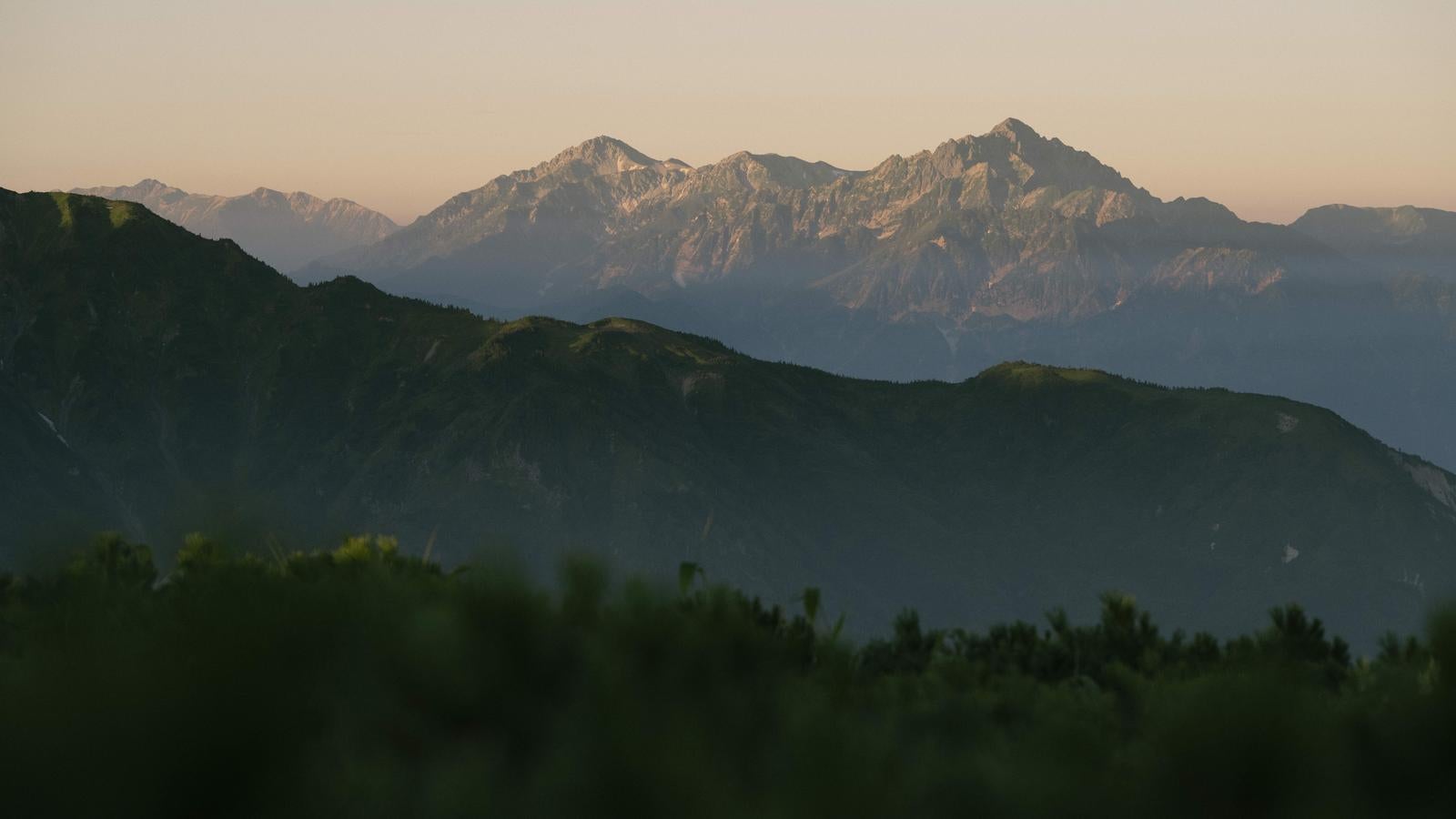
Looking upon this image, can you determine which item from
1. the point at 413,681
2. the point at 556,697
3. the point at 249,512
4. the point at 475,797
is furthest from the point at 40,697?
the point at 249,512

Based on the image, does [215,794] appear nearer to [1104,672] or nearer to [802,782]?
[802,782]

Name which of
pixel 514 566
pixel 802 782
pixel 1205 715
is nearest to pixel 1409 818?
pixel 1205 715

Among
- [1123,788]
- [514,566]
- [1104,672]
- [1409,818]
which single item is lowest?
[1104,672]

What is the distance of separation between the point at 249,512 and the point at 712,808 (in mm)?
8387

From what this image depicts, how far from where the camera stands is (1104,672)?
2359 centimetres

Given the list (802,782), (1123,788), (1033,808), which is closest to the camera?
(802,782)

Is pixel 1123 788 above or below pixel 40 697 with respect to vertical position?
below

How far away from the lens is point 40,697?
20.3 ft

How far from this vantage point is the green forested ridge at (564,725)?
20.8 feet

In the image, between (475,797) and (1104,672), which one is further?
(1104,672)

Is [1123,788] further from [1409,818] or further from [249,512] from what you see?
[249,512]

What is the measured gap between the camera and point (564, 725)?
7.84 meters

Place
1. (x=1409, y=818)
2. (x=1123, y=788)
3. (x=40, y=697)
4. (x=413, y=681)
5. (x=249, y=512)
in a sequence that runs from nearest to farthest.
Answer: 1. (x=40, y=697)
2. (x=1123, y=788)
3. (x=413, y=681)
4. (x=1409, y=818)
5. (x=249, y=512)

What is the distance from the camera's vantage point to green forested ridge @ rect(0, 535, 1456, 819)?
6332mm
